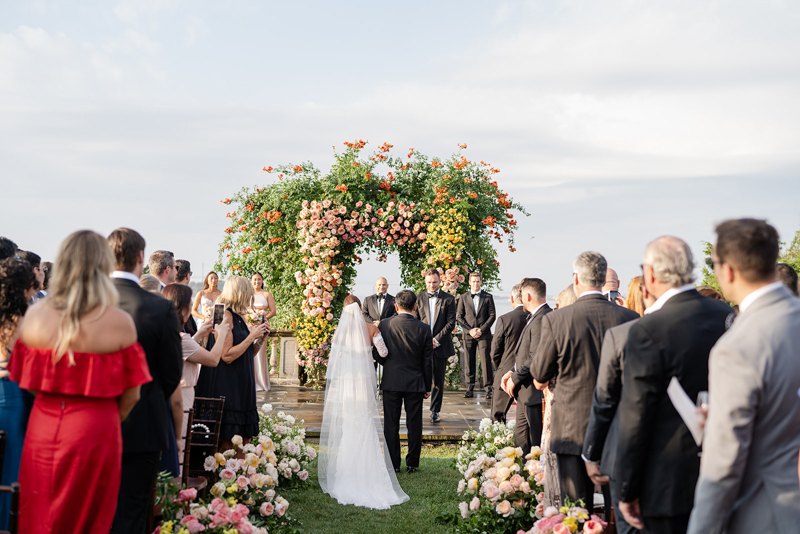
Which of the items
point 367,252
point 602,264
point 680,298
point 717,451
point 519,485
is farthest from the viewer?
→ point 367,252

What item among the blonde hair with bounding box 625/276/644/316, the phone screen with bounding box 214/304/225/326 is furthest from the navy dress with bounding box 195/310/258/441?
the blonde hair with bounding box 625/276/644/316

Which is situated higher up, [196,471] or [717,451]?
[717,451]

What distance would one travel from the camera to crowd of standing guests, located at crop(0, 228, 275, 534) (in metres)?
2.66

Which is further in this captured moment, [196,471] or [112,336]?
[196,471]

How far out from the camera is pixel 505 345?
7020mm

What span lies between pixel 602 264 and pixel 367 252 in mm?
8925

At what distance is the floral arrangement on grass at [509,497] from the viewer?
4691 mm

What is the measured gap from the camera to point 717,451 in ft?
6.95

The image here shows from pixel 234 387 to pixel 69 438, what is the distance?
8.45 ft

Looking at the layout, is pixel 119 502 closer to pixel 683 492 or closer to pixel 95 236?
pixel 95 236

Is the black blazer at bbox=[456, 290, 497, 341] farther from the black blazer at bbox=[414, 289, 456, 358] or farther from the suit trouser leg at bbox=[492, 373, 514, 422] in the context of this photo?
the suit trouser leg at bbox=[492, 373, 514, 422]

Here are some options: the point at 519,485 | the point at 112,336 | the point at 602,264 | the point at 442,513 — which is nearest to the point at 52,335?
the point at 112,336

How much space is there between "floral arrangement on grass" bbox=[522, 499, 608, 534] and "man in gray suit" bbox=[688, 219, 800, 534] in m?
1.46

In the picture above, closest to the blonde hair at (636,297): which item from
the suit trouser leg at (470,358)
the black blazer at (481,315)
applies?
the black blazer at (481,315)
